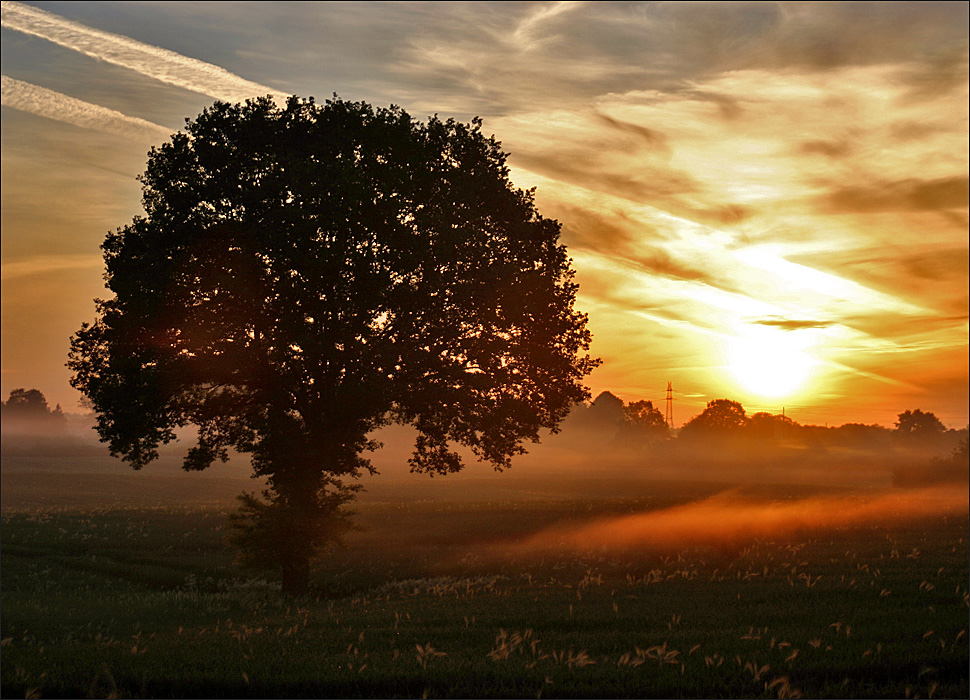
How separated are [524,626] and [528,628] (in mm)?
1062

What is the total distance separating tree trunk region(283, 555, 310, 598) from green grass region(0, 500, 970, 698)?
662 mm

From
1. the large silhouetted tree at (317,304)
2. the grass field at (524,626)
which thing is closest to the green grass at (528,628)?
the grass field at (524,626)

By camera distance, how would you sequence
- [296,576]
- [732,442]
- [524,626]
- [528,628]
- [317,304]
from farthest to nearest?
[732,442]
[296,576]
[317,304]
[524,626]
[528,628]

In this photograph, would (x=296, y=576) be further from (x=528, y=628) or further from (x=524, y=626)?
(x=528, y=628)

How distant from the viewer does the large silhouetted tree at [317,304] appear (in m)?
23.5

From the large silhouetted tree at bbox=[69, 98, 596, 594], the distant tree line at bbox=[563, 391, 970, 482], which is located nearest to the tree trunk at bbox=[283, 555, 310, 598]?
the large silhouetted tree at bbox=[69, 98, 596, 594]

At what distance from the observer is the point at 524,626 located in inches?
585

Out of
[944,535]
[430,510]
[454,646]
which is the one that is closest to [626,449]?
[430,510]

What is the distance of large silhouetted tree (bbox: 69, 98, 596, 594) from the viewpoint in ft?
76.9

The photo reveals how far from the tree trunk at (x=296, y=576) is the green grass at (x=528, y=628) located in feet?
2.17

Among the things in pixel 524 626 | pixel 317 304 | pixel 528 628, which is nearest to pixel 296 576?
pixel 317 304

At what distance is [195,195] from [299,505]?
1091 centimetres

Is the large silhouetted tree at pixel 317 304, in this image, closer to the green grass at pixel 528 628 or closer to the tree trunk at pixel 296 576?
the tree trunk at pixel 296 576

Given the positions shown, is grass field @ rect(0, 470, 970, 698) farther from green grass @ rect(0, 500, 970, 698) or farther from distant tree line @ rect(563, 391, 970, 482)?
distant tree line @ rect(563, 391, 970, 482)
